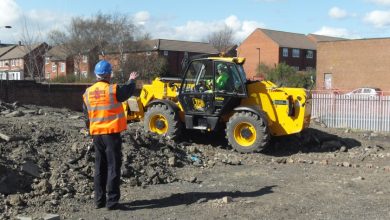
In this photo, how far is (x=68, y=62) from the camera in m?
72.6

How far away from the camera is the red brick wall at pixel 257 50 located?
71688 millimetres

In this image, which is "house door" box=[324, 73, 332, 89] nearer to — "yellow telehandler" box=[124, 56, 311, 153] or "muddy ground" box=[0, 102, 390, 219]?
"muddy ground" box=[0, 102, 390, 219]

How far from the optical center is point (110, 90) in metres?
6.76

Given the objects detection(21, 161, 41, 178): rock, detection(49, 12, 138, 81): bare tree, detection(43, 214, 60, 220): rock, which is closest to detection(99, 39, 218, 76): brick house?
detection(49, 12, 138, 81): bare tree

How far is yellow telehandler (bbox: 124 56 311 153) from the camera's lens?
12.4 meters

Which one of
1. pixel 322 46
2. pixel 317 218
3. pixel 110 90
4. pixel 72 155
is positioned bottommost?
pixel 317 218

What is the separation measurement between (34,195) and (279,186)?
399 cm

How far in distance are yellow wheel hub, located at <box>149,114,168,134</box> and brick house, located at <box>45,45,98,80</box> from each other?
127ft

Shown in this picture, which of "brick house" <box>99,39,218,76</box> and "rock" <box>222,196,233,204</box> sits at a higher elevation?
"brick house" <box>99,39,218,76</box>

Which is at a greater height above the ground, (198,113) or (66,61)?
(66,61)

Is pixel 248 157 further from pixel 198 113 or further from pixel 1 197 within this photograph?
pixel 1 197

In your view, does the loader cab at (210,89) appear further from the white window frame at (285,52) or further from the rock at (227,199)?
the white window frame at (285,52)

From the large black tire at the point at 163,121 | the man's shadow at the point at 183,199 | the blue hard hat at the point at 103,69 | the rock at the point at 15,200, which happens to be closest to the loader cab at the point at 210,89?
the large black tire at the point at 163,121

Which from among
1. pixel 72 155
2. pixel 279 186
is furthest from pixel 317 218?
pixel 72 155
